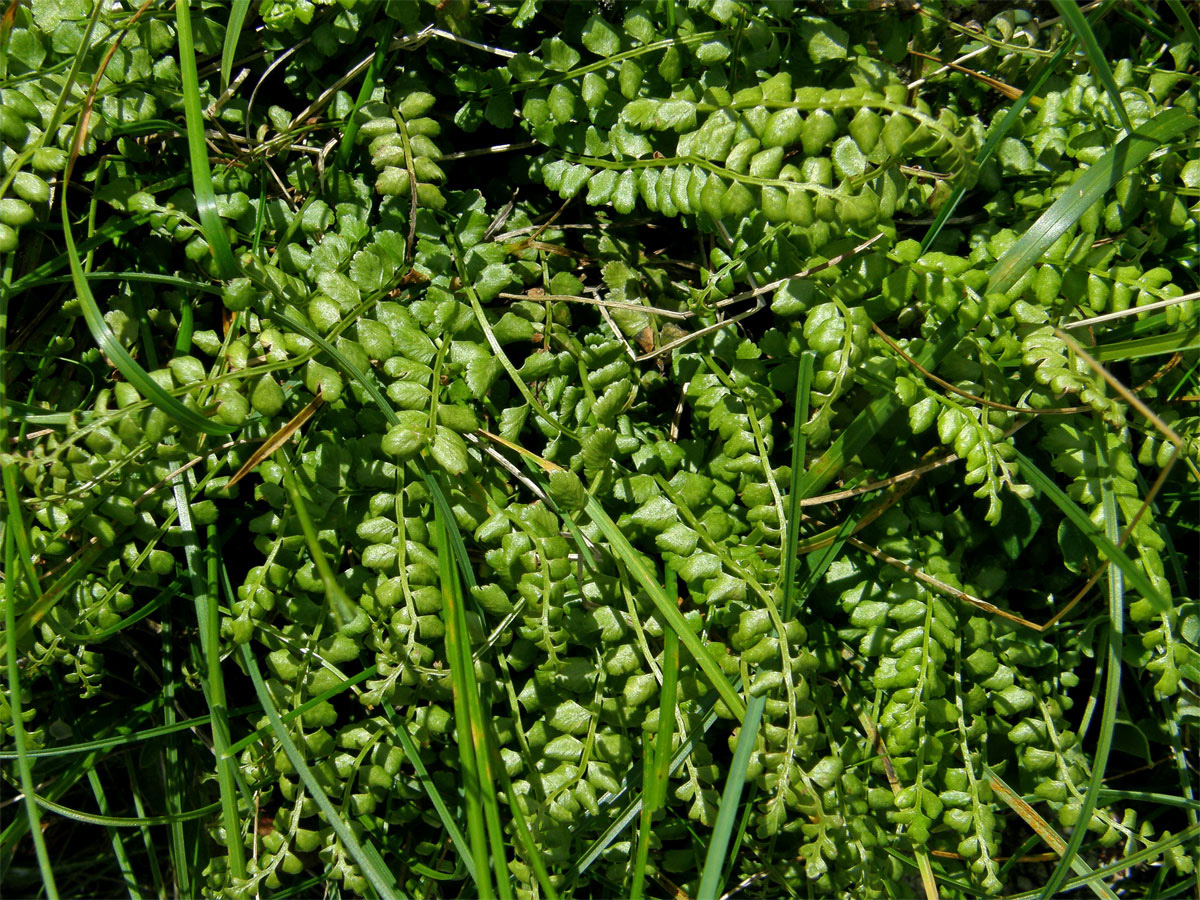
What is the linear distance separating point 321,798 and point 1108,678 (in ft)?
4.66

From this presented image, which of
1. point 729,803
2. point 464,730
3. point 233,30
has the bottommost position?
point 729,803

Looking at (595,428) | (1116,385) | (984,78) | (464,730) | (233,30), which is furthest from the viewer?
(984,78)

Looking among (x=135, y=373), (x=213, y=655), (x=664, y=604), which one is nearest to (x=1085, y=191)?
(x=664, y=604)

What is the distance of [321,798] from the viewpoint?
150cm

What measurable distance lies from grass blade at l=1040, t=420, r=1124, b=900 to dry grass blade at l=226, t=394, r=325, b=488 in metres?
1.43

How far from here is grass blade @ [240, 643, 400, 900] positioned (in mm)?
1503

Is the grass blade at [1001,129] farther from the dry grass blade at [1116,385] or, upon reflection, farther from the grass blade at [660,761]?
the grass blade at [660,761]

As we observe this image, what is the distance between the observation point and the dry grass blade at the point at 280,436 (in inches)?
63.7

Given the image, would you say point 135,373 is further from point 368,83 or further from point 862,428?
point 862,428

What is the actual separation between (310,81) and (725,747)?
1.60 m

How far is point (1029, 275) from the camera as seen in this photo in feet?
5.45

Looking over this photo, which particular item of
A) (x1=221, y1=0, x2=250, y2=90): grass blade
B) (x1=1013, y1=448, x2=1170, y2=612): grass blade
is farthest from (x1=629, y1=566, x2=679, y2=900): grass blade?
(x1=221, y1=0, x2=250, y2=90): grass blade

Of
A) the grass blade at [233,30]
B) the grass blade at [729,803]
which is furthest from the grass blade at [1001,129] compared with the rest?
the grass blade at [233,30]

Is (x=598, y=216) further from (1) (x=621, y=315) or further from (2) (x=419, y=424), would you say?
(2) (x=419, y=424)
